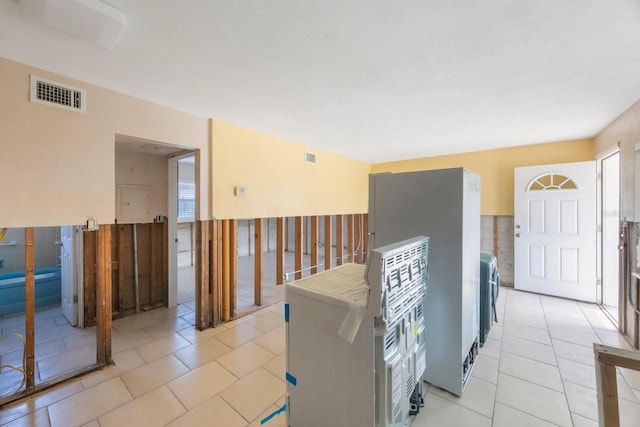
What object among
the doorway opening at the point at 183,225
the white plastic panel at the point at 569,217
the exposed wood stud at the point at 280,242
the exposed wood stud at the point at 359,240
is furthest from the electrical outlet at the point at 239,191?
the white plastic panel at the point at 569,217

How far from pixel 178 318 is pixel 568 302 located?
5.47 meters

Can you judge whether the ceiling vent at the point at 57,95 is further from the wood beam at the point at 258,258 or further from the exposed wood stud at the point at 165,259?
the wood beam at the point at 258,258

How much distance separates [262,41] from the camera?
159 cm

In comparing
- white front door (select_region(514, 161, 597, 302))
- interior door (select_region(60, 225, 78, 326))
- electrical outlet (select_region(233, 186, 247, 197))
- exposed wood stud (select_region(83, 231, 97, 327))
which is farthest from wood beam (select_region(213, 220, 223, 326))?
white front door (select_region(514, 161, 597, 302))

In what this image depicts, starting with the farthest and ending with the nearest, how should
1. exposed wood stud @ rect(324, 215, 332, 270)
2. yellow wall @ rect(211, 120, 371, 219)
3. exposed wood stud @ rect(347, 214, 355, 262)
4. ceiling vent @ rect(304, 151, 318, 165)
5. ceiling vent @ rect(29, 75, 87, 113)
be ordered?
exposed wood stud @ rect(347, 214, 355, 262) < exposed wood stud @ rect(324, 215, 332, 270) < ceiling vent @ rect(304, 151, 318, 165) < yellow wall @ rect(211, 120, 371, 219) < ceiling vent @ rect(29, 75, 87, 113)

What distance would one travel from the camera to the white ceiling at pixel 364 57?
136 cm

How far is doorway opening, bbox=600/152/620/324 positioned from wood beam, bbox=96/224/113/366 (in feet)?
19.2

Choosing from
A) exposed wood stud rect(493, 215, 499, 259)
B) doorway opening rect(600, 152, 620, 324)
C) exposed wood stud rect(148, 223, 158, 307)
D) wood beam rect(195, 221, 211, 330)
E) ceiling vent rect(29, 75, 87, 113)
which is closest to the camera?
ceiling vent rect(29, 75, 87, 113)

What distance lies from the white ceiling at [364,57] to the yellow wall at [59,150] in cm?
16

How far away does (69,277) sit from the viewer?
3172 mm

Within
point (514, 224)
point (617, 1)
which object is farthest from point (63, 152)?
point (514, 224)

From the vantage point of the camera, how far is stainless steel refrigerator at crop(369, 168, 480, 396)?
6.16ft

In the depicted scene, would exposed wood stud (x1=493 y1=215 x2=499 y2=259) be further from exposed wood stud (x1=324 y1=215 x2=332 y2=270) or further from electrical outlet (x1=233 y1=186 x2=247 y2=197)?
electrical outlet (x1=233 y1=186 x2=247 y2=197)

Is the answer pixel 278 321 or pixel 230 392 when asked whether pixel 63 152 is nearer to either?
pixel 230 392
